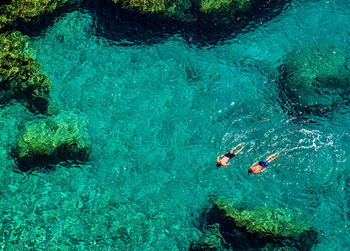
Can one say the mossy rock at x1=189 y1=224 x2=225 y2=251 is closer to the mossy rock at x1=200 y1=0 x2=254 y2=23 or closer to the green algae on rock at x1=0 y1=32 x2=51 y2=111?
the green algae on rock at x1=0 y1=32 x2=51 y2=111

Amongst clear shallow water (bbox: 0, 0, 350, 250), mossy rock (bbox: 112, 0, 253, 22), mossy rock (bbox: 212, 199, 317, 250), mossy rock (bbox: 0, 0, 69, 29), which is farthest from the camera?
mossy rock (bbox: 112, 0, 253, 22)

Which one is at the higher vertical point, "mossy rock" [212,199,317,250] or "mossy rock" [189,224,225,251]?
"mossy rock" [212,199,317,250]

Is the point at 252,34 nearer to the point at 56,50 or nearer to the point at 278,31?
the point at 278,31

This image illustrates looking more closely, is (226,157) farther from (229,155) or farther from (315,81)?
(315,81)

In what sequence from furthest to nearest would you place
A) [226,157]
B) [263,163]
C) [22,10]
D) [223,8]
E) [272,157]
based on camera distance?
[223,8] → [22,10] → [272,157] → [226,157] → [263,163]

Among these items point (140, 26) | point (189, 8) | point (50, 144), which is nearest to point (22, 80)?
point (50, 144)

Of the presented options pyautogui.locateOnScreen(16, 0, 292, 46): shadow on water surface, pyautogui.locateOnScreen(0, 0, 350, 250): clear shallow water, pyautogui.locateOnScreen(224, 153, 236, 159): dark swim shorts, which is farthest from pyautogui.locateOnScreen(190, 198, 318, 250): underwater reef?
pyautogui.locateOnScreen(16, 0, 292, 46): shadow on water surface

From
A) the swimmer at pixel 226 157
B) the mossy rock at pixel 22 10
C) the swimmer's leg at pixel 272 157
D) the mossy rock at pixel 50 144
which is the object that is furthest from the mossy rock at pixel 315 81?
the mossy rock at pixel 22 10
